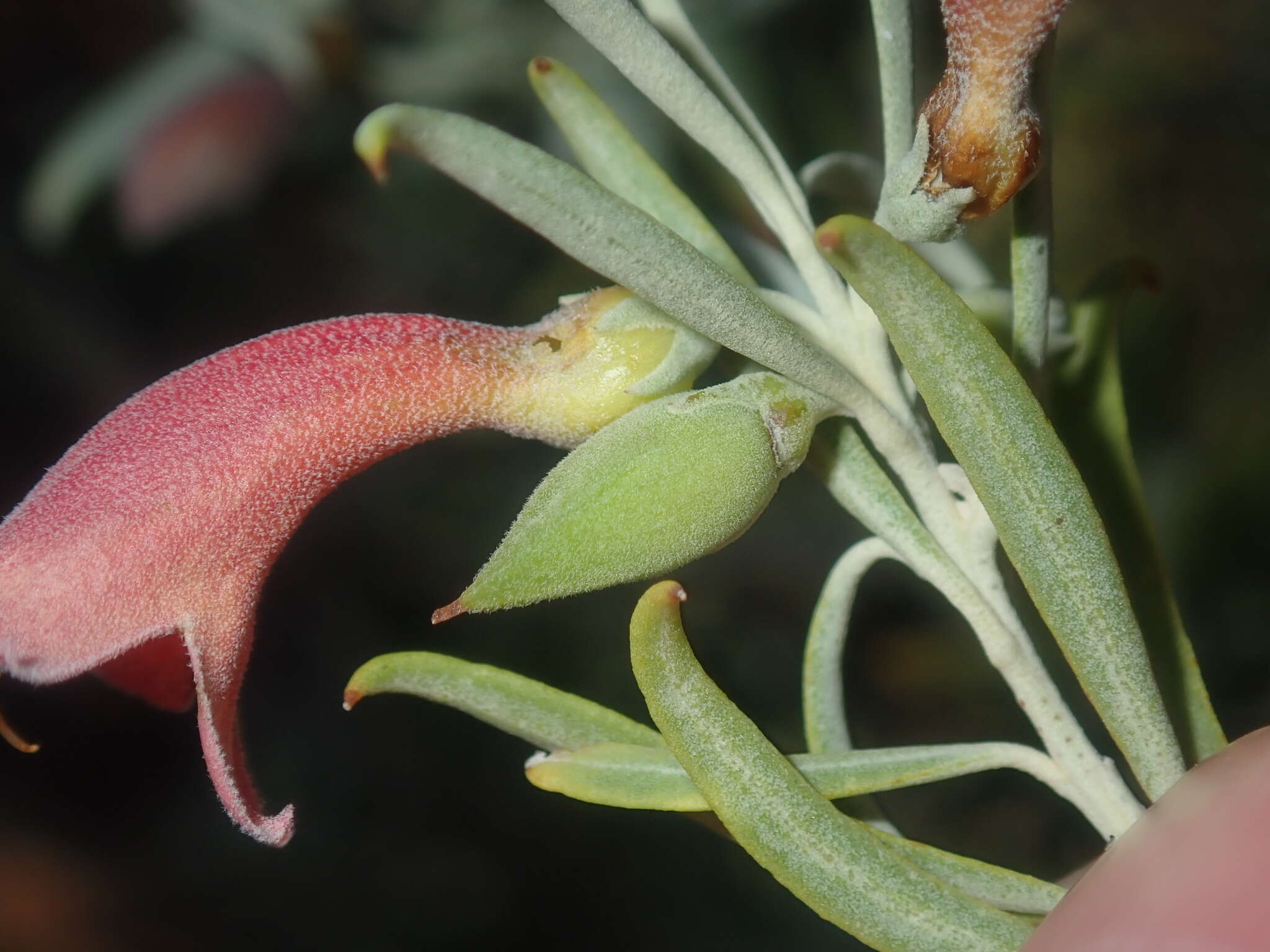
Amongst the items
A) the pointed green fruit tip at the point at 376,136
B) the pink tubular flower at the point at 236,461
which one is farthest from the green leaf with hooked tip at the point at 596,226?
the pink tubular flower at the point at 236,461

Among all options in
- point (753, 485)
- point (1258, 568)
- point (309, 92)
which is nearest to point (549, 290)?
point (309, 92)

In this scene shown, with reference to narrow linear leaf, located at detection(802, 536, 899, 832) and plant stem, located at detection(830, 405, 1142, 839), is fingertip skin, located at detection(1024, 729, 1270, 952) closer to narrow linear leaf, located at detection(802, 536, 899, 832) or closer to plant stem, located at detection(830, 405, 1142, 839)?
plant stem, located at detection(830, 405, 1142, 839)

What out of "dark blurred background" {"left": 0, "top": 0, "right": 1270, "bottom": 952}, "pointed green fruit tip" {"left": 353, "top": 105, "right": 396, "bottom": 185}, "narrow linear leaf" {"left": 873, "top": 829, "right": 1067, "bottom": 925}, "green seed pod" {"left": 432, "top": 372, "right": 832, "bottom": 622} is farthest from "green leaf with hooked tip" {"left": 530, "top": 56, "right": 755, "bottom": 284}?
"dark blurred background" {"left": 0, "top": 0, "right": 1270, "bottom": 952}

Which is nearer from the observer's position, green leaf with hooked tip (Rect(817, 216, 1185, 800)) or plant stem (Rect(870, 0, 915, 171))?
green leaf with hooked tip (Rect(817, 216, 1185, 800))

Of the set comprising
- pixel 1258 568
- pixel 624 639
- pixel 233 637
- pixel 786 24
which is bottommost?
pixel 1258 568

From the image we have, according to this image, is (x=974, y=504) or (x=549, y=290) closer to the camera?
(x=974, y=504)

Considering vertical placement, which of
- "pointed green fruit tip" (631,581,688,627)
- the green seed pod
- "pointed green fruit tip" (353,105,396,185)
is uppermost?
"pointed green fruit tip" (353,105,396,185)

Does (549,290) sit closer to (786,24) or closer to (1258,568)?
(786,24)

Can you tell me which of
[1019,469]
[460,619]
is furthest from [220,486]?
[460,619]
